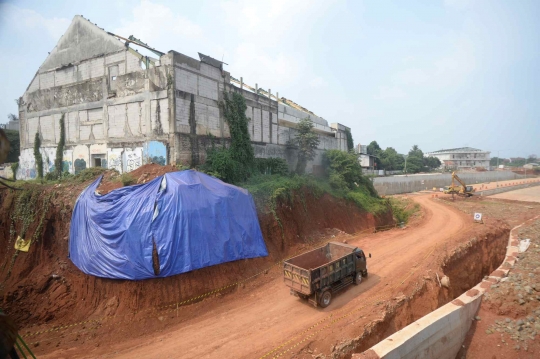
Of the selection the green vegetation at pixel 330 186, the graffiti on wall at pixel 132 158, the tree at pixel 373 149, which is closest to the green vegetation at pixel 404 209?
the green vegetation at pixel 330 186

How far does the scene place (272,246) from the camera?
16312 millimetres

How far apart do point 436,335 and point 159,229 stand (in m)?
11.2

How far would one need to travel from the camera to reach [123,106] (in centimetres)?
1967

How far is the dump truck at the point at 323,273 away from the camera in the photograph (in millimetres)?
10914

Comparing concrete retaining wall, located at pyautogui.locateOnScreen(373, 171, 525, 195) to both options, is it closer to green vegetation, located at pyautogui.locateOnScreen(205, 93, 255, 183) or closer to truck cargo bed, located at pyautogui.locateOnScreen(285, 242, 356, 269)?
green vegetation, located at pyautogui.locateOnScreen(205, 93, 255, 183)

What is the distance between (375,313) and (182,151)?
13612 mm

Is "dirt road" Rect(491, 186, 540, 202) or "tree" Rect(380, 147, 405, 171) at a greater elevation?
"tree" Rect(380, 147, 405, 171)

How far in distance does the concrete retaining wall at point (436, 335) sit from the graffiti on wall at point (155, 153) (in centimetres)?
1473

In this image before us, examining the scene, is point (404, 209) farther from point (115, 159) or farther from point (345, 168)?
point (115, 159)

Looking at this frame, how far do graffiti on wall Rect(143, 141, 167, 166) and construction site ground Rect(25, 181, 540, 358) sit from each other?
9.51 meters

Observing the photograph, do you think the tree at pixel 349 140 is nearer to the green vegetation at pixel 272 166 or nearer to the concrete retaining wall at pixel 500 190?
the green vegetation at pixel 272 166

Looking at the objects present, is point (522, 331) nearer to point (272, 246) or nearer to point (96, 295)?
point (272, 246)

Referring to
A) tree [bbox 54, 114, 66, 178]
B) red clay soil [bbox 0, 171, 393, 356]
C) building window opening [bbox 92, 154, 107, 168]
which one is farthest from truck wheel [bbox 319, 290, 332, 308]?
tree [bbox 54, 114, 66, 178]

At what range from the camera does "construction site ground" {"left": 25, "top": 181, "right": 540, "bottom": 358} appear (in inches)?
361
